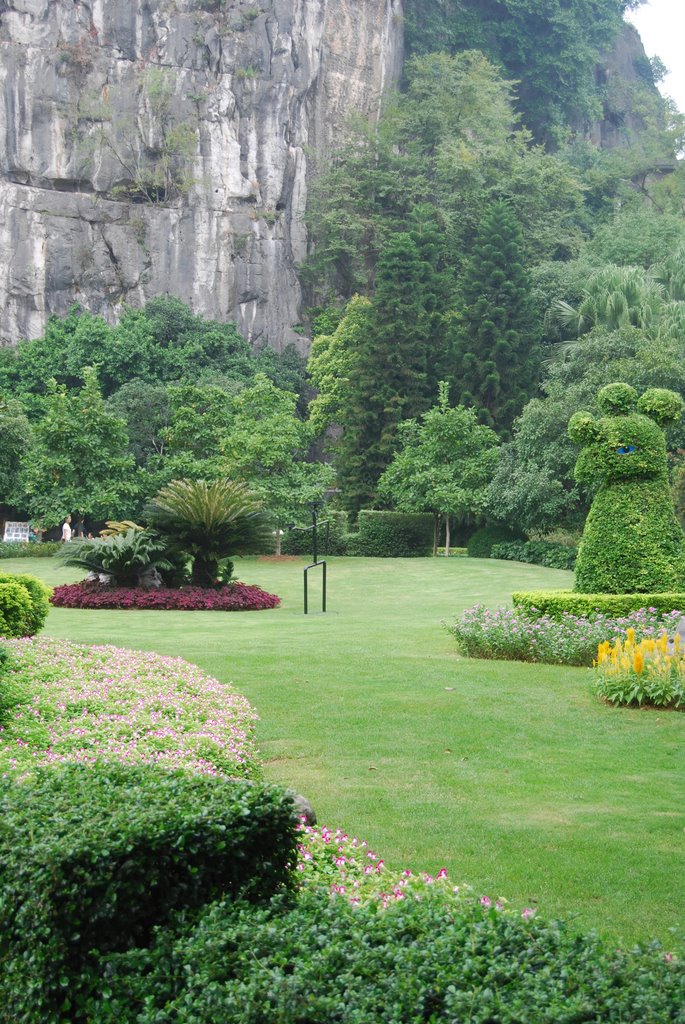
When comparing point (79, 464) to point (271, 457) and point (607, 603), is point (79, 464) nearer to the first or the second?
point (271, 457)

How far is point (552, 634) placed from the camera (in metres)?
12.7

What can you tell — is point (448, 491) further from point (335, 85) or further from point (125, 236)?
point (335, 85)

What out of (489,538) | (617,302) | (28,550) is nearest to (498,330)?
(617,302)

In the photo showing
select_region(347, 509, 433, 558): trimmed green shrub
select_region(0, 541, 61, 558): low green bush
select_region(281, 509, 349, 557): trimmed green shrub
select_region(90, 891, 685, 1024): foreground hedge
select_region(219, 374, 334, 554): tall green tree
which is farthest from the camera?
select_region(347, 509, 433, 558): trimmed green shrub

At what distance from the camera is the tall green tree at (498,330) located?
4059cm

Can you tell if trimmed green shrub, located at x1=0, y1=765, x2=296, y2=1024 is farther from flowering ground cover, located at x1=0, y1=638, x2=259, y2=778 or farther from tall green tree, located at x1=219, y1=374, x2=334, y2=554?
tall green tree, located at x1=219, y1=374, x2=334, y2=554

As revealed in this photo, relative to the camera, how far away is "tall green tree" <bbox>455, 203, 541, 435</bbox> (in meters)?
40.6

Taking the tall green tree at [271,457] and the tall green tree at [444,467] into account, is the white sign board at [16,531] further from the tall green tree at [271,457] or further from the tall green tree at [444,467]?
the tall green tree at [444,467]

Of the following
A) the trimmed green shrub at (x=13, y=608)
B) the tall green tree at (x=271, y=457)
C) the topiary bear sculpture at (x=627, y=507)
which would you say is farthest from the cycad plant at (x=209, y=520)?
the tall green tree at (x=271, y=457)

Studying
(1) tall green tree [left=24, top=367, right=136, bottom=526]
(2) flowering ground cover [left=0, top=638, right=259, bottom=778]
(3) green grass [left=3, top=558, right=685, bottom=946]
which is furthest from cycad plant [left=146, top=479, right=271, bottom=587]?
(1) tall green tree [left=24, top=367, right=136, bottom=526]

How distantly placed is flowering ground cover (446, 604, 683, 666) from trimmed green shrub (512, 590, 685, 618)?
0.13 m

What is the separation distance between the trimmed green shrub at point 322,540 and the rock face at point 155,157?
18.4 meters

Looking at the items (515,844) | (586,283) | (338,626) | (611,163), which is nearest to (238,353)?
(586,283)

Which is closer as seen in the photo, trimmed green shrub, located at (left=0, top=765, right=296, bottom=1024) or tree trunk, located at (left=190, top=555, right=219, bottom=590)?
trimmed green shrub, located at (left=0, top=765, right=296, bottom=1024)
